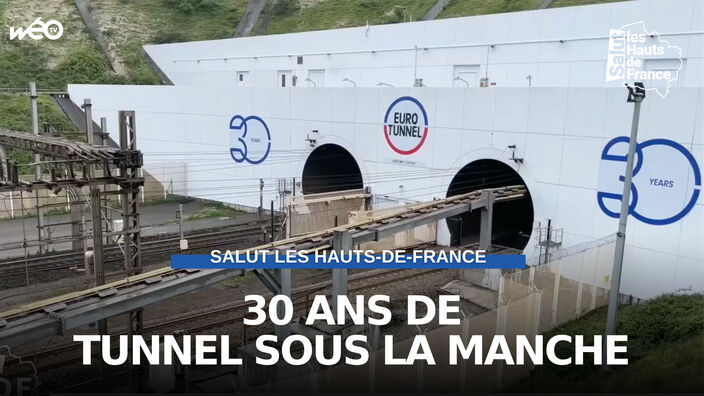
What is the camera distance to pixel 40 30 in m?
47.0

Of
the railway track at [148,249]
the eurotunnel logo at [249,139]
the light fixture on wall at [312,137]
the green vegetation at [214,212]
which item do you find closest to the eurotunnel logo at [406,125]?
the light fixture on wall at [312,137]

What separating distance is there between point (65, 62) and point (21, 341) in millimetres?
39202

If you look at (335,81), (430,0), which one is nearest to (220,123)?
(335,81)

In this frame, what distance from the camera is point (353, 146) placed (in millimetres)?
23672

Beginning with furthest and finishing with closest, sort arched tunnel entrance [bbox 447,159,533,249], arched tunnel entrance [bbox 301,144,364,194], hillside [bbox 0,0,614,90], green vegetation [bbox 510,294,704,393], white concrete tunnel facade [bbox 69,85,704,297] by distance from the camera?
hillside [bbox 0,0,614,90]
arched tunnel entrance [bbox 301,144,364,194]
arched tunnel entrance [bbox 447,159,533,249]
white concrete tunnel facade [bbox 69,85,704,297]
green vegetation [bbox 510,294,704,393]

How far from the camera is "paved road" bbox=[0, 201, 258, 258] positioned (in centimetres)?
2306

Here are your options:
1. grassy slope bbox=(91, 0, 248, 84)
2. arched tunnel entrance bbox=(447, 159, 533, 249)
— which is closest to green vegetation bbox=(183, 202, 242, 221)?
arched tunnel entrance bbox=(447, 159, 533, 249)

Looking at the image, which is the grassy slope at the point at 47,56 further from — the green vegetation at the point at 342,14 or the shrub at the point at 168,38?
the green vegetation at the point at 342,14

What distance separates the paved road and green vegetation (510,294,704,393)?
16.0 meters

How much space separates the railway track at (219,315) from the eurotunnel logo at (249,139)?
421 inches

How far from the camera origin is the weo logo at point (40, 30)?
4491 cm

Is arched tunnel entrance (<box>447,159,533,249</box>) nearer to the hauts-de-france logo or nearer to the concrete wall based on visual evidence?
the concrete wall

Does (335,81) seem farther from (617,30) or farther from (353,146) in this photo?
(617,30)

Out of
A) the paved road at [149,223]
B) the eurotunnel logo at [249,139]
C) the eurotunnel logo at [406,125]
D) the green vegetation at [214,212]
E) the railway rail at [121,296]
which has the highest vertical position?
the eurotunnel logo at [406,125]
